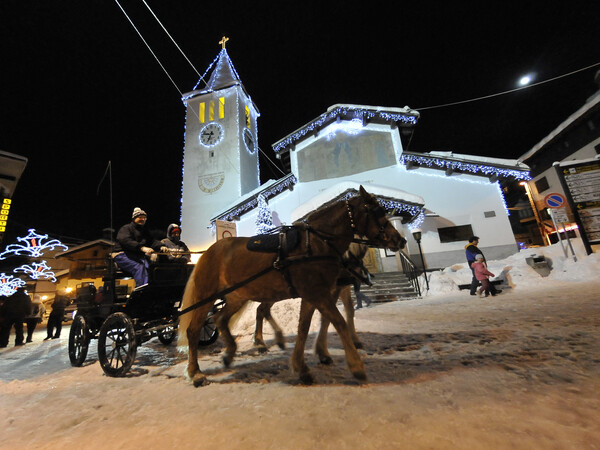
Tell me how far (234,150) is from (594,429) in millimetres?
26633

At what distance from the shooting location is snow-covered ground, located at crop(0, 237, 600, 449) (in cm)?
159

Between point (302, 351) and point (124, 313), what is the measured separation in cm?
281

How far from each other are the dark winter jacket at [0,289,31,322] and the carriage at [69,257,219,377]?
6.62 metres

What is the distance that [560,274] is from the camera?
8992mm

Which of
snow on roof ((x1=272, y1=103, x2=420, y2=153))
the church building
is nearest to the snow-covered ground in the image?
the church building

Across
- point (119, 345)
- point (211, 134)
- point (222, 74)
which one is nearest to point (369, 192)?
point (119, 345)

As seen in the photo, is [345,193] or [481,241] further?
[481,241]

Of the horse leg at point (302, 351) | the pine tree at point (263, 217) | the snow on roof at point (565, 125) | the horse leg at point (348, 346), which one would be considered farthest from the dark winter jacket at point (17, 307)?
the snow on roof at point (565, 125)

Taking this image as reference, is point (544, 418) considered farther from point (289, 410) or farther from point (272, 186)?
point (272, 186)

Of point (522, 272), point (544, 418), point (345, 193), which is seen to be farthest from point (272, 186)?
point (544, 418)

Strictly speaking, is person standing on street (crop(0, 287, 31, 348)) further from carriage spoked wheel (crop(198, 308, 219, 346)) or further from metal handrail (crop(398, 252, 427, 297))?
metal handrail (crop(398, 252, 427, 297))

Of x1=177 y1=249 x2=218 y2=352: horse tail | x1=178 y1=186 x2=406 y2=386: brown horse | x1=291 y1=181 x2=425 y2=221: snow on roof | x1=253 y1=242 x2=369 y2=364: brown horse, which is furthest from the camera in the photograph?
x1=291 y1=181 x2=425 y2=221: snow on roof

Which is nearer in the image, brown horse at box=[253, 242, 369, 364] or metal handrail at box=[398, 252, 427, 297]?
brown horse at box=[253, 242, 369, 364]

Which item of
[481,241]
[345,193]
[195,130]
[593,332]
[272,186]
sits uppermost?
[195,130]
